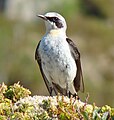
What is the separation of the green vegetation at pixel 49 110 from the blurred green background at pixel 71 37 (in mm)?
30708

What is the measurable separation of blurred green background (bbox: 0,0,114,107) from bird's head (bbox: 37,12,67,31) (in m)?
26.1

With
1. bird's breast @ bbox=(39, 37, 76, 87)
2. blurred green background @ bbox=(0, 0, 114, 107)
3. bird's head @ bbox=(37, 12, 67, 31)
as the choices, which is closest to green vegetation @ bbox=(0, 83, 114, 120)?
bird's breast @ bbox=(39, 37, 76, 87)

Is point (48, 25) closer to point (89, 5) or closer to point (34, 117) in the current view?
point (34, 117)

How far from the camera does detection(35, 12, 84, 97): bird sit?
12320 millimetres

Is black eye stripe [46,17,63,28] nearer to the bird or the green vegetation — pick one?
the bird

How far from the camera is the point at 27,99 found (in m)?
8.49

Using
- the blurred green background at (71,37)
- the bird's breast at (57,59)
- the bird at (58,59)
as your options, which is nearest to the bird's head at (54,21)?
the bird at (58,59)

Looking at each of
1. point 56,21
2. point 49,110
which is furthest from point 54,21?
point 49,110

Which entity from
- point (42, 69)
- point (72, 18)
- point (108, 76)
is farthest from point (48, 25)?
point (72, 18)

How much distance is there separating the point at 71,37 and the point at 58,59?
144 ft

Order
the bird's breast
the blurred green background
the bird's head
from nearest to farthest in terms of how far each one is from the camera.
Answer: the bird's breast, the bird's head, the blurred green background

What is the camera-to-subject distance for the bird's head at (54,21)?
1295 centimetres

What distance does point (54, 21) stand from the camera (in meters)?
13.0

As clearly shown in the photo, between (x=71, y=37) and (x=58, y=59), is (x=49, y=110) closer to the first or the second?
(x=58, y=59)
